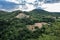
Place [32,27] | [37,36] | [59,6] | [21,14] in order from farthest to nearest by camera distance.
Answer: [59,6]
[21,14]
[32,27]
[37,36]

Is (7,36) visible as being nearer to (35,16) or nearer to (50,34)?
(50,34)

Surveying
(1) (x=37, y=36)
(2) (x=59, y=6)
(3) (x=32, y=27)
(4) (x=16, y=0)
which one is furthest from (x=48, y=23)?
(4) (x=16, y=0)

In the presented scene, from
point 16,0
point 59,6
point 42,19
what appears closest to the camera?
point 42,19

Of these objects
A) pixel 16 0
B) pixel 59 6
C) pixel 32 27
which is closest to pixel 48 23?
pixel 32 27

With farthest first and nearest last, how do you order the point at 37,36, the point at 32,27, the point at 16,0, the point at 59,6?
the point at 16,0 → the point at 59,6 → the point at 32,27 → the point at 37,36

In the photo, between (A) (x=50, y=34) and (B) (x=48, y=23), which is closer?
(A) (x=50, y=34)

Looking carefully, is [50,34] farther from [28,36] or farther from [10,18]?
[10,18]

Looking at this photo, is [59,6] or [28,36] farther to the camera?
[59,6]

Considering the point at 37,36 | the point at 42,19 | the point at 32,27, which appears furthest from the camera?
the point at 42,19
